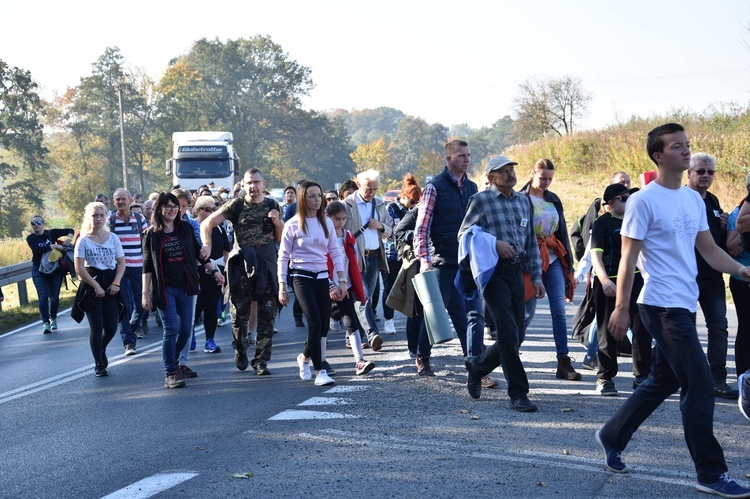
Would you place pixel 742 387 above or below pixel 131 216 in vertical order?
below

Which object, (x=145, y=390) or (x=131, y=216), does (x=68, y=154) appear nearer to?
(x=131, y=216)

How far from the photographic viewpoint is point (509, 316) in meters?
6.98

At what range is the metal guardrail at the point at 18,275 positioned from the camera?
17.3 metres

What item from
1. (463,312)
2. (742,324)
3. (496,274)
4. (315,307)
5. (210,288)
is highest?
(496,274)

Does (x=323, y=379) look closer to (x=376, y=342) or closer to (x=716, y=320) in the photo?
(x=376, y=342)

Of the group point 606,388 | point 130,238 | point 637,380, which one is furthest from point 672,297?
point 130,238

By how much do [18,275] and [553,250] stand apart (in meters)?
12.8

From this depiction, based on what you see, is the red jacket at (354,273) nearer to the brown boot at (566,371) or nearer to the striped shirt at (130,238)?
the brown boot at (566,371)

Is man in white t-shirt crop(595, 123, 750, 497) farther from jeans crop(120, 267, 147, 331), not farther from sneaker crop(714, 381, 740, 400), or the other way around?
jeans crop(120, 267, 147, 331)

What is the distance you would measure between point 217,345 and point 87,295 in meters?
2.14

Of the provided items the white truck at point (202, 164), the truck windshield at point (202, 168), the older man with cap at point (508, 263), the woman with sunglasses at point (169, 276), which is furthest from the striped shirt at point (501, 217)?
the truck windshield at point (202, 168)

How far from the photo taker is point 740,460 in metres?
5.60

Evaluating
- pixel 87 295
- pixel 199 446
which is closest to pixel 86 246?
pixel 87 295

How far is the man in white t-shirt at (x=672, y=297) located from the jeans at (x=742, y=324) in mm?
2495
